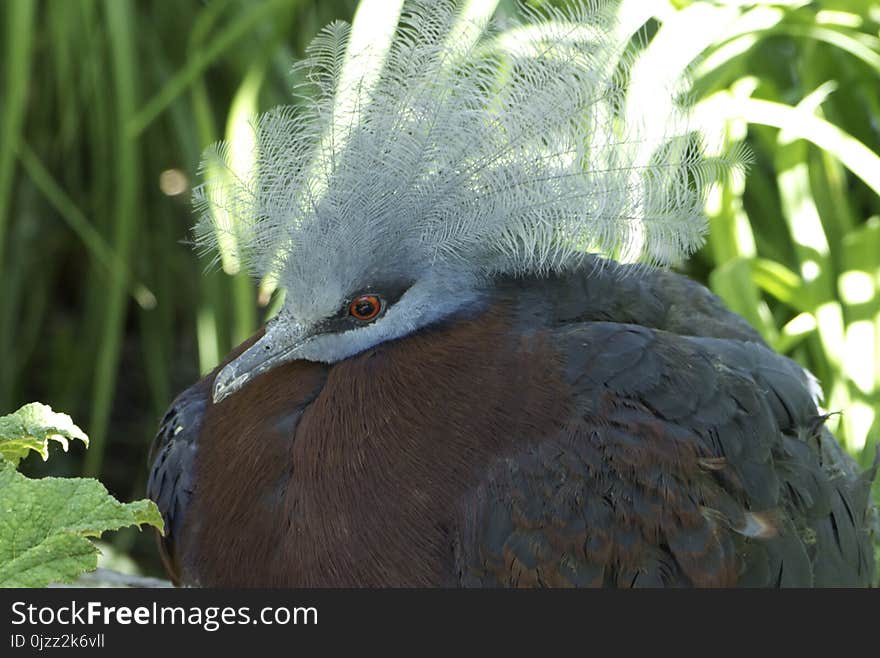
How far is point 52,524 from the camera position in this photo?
33.2 inches

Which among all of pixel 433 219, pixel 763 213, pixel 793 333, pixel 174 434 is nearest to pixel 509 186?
pixel 433 219

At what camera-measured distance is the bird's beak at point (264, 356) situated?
1.24 metres

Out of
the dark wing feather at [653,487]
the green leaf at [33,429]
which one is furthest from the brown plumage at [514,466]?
the green leaf at [33,429]

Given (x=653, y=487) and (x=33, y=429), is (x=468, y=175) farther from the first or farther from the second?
(x=33, y=429)

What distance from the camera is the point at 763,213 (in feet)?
7.45

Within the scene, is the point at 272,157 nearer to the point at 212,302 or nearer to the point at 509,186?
the point at 509,186

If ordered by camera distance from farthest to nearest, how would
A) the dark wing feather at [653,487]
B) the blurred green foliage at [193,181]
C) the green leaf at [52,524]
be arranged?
the blurred green foliage at [193,181] → the dark wing feather at [653,487] → the green leaf at [52,524]

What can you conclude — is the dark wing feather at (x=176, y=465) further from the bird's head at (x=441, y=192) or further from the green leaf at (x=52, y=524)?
the green leaf at (x=52, y=524)

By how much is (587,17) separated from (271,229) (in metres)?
0.44

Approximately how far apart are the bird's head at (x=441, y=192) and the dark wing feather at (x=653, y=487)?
0.13 m

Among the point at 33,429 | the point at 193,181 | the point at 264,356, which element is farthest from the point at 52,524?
the point at 193,181

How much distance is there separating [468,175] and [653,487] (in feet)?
1.28

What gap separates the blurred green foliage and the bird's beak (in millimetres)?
589

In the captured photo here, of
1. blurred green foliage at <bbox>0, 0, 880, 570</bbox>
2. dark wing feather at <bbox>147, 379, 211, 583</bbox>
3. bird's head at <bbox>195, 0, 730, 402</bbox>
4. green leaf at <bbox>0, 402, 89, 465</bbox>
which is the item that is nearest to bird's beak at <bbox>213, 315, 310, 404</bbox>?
bird's head at <bbox>195, 0, 730, 402</bbox>
